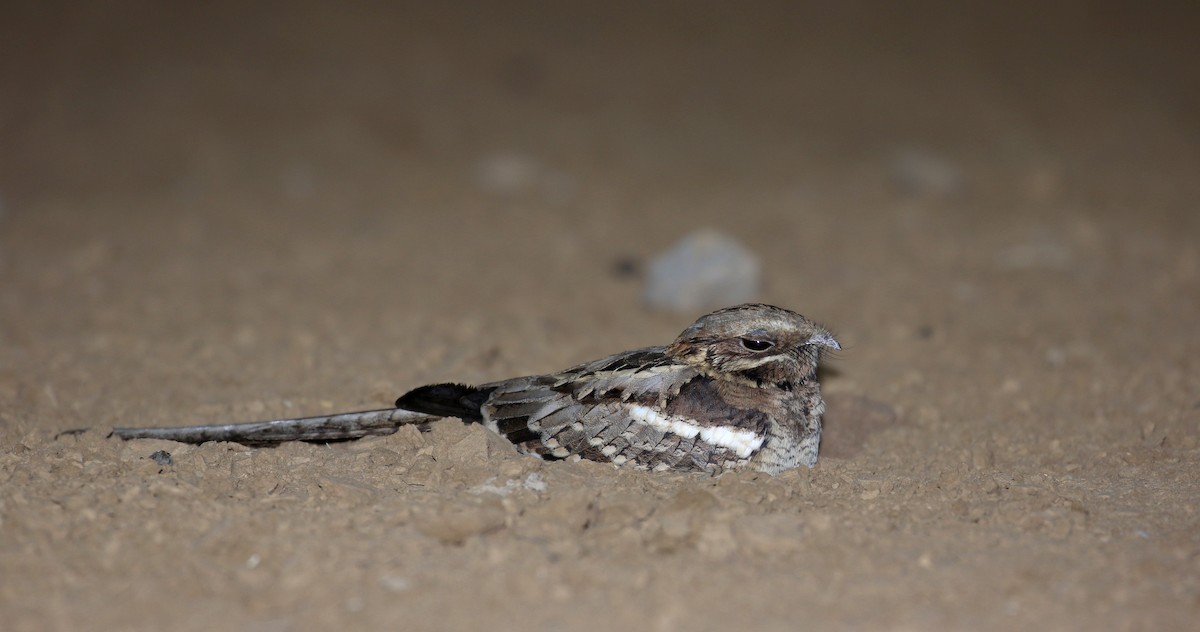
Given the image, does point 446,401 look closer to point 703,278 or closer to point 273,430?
point 273,430

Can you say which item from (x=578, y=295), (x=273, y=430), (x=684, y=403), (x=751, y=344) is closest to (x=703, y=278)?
(x=578, y=295)

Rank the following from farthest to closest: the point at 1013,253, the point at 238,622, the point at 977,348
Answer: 1. the point at 1013,253
2. the point at 977,348
3. the point at 238,622

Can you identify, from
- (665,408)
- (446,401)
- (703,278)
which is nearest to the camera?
(665,408)

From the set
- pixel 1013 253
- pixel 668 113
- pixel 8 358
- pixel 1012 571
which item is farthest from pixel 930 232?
pixel 8 358

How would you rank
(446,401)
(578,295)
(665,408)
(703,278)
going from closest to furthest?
(665,408) → (446,401) → (703,278) → (578,295)

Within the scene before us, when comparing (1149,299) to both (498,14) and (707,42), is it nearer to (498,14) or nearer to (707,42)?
(707,42)

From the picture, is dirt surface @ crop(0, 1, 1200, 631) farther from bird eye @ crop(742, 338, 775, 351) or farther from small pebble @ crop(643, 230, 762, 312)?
→ bird eye @ crop(742, 338, 775, 351)

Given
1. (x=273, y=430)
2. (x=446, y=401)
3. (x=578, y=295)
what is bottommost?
(x=273, y=430)
